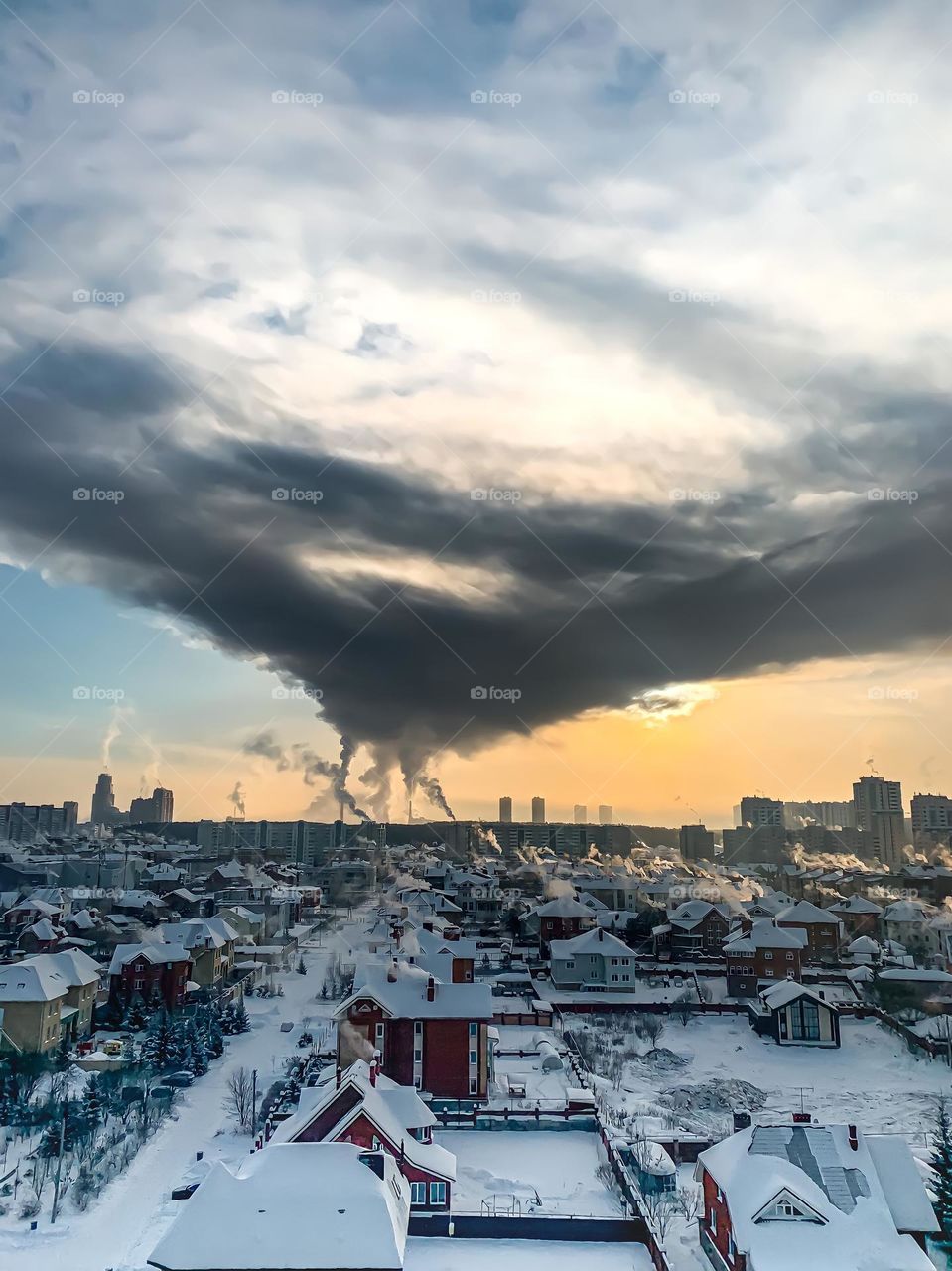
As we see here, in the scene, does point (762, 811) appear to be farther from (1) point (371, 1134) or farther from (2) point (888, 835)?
(1) point (371, 1134)

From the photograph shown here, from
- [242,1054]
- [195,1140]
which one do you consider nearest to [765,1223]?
[195,1140]

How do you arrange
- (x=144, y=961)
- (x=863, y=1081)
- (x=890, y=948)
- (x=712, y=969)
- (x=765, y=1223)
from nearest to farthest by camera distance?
(x=765, y=1223)
(x=863, y=1081)
(x=144, y=961)
(x=712, y=969)
(x=890, y=948)

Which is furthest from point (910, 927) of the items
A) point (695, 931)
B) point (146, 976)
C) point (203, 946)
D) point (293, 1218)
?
point (293, 1218)

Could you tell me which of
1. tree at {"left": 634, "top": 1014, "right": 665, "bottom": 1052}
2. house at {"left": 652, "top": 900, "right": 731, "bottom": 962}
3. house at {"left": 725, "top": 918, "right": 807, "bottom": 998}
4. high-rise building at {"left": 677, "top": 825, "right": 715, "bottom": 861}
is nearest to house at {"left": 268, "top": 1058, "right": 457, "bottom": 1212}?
tree at {"left": 634, "top": 1014, "right": 665, "bottom": 1052}

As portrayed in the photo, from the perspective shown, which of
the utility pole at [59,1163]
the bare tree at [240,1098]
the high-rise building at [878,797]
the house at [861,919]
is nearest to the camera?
the utility pole at [59,1163]

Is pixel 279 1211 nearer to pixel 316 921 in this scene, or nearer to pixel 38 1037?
pixel 38 1037

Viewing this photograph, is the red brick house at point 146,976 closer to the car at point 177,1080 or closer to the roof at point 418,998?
the car at point 177,1080

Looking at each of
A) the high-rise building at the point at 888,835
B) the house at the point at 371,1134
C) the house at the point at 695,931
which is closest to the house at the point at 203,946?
the house at the point at 371,1134
